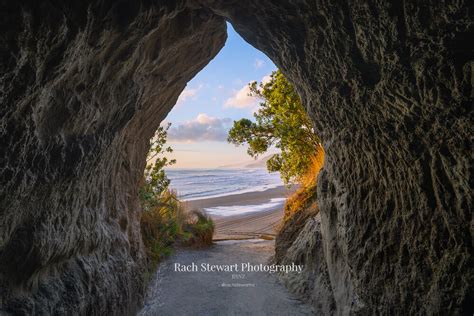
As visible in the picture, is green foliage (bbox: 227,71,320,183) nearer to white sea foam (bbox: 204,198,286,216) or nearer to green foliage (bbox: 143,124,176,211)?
green foliage (bbox: 143,124,176,211)

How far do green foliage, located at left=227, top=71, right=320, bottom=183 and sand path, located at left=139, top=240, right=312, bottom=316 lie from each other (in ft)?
10.7

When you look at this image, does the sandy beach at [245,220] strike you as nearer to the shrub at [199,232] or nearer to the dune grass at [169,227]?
the shrub at [199,232]

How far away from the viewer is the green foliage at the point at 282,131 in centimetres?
882

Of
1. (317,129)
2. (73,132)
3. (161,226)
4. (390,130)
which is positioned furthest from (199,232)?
(390,130)

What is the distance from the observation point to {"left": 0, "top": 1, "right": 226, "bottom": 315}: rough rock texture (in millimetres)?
2158

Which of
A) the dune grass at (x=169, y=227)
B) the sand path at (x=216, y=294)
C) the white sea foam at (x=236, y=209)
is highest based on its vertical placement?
the dune grass at (x=169, y=227)

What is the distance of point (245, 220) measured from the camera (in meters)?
16.6

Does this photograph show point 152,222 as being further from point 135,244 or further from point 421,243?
point 421,243

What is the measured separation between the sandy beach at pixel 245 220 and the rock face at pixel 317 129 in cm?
735

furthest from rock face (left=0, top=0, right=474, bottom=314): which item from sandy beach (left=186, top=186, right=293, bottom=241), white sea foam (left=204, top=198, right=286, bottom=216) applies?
white sea foam (left=204, top=198, right=286, bottom=216)

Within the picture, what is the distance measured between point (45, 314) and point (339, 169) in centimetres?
368

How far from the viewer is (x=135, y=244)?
6125 mm

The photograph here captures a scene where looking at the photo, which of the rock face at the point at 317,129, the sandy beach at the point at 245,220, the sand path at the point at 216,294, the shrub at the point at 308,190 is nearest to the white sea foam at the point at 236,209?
the sandy beach at the point at 245,220

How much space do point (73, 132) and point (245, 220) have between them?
1413 cm
